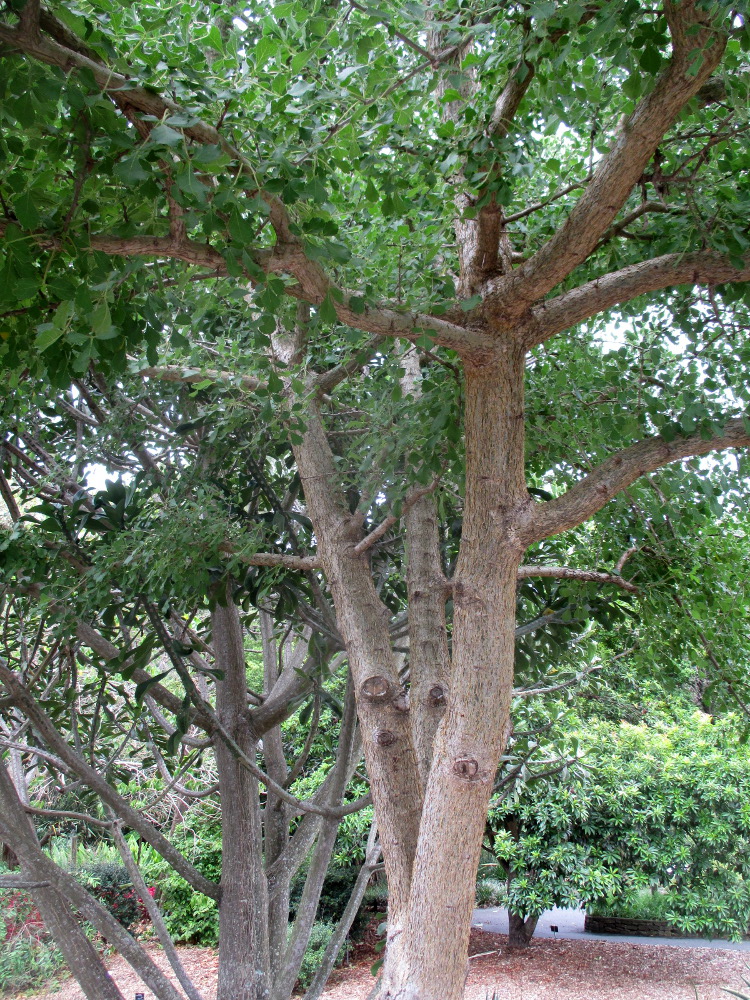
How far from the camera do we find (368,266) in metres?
2.03

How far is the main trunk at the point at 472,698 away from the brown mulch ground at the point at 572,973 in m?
5.28

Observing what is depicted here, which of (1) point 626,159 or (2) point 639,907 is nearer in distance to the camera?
(1) point 626,159

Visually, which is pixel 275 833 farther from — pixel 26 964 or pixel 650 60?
pixel 26 964

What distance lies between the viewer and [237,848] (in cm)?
340

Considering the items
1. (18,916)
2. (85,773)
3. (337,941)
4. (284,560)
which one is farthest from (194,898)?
(284,560)

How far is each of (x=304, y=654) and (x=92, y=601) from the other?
1616 mm

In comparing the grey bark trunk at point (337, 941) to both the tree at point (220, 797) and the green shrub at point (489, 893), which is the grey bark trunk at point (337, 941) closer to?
the tree at point (220, 797)

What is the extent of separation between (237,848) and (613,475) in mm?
2455

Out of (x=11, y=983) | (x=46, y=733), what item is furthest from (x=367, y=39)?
(x=11, y=983)

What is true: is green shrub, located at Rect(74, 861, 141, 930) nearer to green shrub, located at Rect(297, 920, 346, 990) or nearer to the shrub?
the shrub

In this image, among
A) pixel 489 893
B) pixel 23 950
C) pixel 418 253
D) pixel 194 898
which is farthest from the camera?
pixel 489 893

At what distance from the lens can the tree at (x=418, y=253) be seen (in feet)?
4.52

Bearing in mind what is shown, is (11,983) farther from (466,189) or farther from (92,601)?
(466,189)

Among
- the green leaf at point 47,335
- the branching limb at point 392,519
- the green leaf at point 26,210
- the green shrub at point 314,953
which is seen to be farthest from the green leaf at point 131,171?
the green shrub at point 314,953
